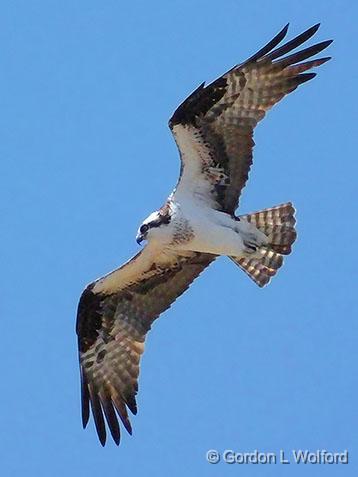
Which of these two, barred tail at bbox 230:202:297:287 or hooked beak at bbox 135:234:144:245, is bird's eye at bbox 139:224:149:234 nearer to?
hooked beak at bbox 135:234:144:245

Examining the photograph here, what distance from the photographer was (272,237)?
11523mm

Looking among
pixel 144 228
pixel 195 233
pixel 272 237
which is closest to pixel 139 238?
pixel 144 228

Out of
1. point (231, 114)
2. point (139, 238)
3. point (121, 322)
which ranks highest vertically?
point (231, 114)

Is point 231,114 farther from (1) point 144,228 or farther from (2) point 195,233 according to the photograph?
(1) point 144,228

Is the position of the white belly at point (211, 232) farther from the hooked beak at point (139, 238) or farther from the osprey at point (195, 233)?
the hooked beak at point (139, 238)

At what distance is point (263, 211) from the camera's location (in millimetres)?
11562

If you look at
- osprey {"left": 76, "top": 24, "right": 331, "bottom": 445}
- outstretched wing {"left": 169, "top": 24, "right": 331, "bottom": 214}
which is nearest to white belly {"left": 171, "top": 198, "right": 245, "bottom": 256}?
osprey {"left": 76, "top": 24, "right": 331, "bottom": 445}

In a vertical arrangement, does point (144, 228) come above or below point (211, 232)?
above

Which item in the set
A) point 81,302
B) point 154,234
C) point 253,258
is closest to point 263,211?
point 253,258

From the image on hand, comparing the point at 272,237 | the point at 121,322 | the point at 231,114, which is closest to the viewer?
the point at 231,114

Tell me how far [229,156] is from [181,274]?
1.32 meters

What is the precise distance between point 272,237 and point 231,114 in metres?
1.22

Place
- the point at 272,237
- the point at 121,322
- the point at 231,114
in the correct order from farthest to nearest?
→ 1. the point at 121,322
2. the point at 272,237
3. the point at 231,114

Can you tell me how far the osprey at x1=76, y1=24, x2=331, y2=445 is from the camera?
10.9m
